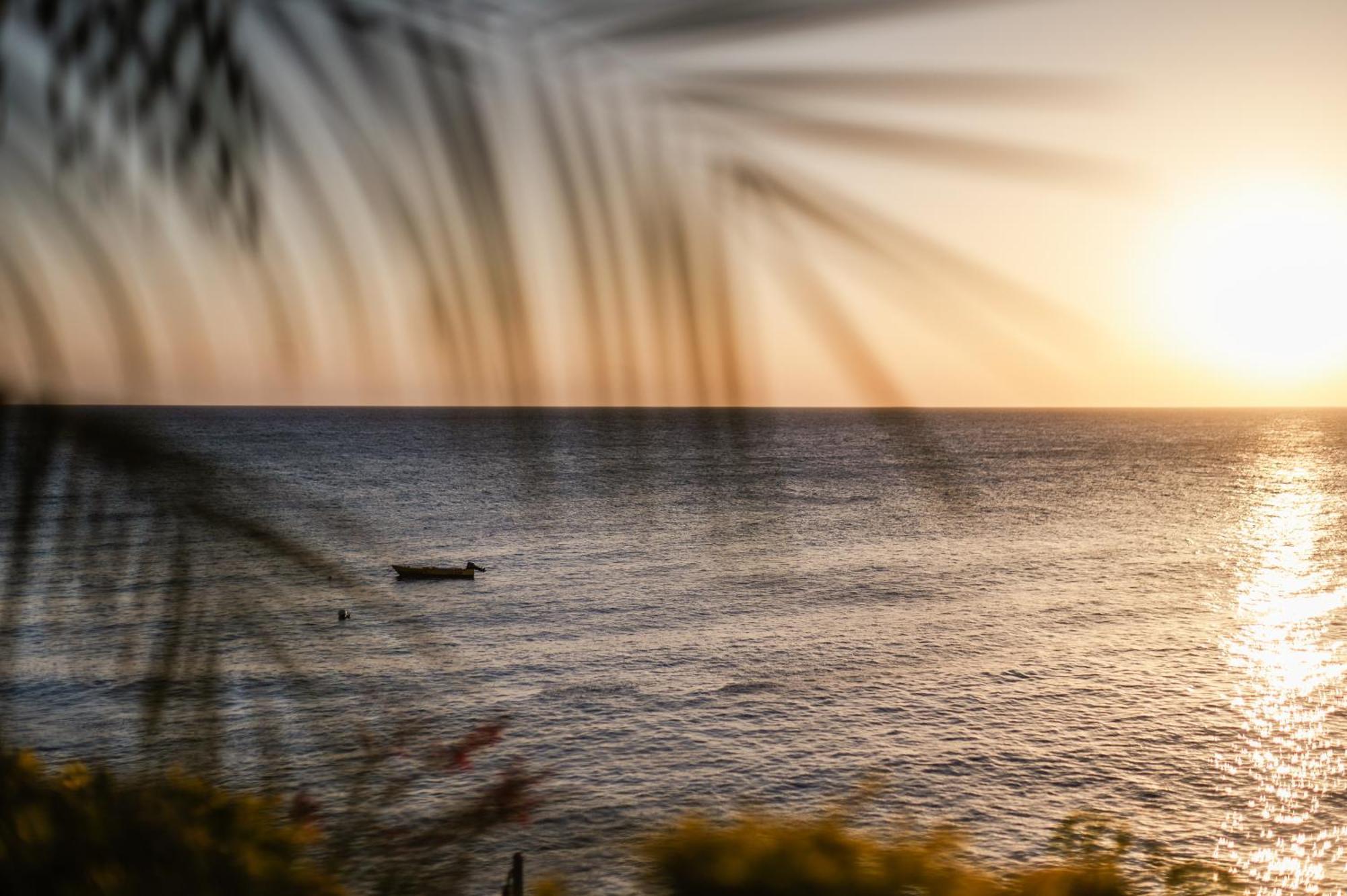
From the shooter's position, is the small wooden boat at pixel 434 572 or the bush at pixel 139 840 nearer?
the bush at pixel 139 840

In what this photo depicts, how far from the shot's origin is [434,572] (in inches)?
1519

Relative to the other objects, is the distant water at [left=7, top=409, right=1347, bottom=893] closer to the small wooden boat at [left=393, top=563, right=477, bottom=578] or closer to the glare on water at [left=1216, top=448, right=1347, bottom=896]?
the glare on water at [left=1216, top=448, right=1347, bottom=896]

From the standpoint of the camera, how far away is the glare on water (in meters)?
17.2

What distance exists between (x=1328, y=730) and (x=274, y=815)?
2642 cm

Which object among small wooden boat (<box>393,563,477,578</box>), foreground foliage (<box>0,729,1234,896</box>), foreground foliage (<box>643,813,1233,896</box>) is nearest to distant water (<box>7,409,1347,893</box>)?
foreground foliage (<box>0,729,1234,896</box>)

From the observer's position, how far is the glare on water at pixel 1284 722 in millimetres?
17188

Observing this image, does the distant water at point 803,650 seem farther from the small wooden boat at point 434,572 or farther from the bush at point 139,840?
the small wooden boat at point 434,572

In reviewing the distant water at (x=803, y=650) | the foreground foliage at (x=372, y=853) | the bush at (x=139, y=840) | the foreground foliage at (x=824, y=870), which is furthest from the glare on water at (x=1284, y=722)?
the bush at (x=139, y=840)

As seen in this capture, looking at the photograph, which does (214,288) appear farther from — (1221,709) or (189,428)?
(1221,709)

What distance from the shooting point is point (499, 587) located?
37.2 metres

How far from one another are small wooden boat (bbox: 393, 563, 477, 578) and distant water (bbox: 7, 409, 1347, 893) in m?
0.57

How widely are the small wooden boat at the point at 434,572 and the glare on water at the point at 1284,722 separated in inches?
1137

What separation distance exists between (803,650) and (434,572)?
17.9 meters

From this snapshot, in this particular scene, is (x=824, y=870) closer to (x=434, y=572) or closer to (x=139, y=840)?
(x=139, y=840)
